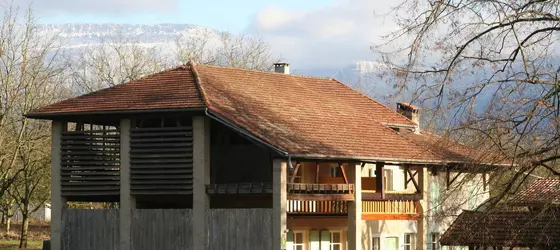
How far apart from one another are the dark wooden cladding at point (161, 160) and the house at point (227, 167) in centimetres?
5

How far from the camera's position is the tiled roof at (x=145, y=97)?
39.5 metres

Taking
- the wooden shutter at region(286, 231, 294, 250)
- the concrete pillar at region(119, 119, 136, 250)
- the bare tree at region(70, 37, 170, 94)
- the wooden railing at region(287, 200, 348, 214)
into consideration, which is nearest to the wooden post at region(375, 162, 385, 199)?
the wooden railing at region(287, 200, 348, 214)

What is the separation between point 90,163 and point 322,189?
8133mm

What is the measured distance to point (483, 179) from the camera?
26203mm

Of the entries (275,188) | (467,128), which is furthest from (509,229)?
(467,128)

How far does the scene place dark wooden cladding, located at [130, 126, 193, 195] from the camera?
129ft

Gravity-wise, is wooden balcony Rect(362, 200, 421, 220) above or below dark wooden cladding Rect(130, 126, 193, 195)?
below

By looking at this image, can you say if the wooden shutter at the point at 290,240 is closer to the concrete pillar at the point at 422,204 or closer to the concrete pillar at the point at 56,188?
the concrete pillar at the point at 422,204

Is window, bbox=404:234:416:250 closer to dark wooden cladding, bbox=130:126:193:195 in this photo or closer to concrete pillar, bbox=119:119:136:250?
dark wooden cladding, bbox=130:126:193:195

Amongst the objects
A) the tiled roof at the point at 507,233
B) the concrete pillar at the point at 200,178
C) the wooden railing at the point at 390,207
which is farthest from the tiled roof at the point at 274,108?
the tiled roof at the point at 507,233

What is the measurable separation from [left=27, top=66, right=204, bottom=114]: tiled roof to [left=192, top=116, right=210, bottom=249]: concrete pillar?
0.99 meters

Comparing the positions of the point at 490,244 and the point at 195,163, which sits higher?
the point at 195,163

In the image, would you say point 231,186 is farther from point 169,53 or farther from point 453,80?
point 169,53

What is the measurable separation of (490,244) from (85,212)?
46.0 feet
